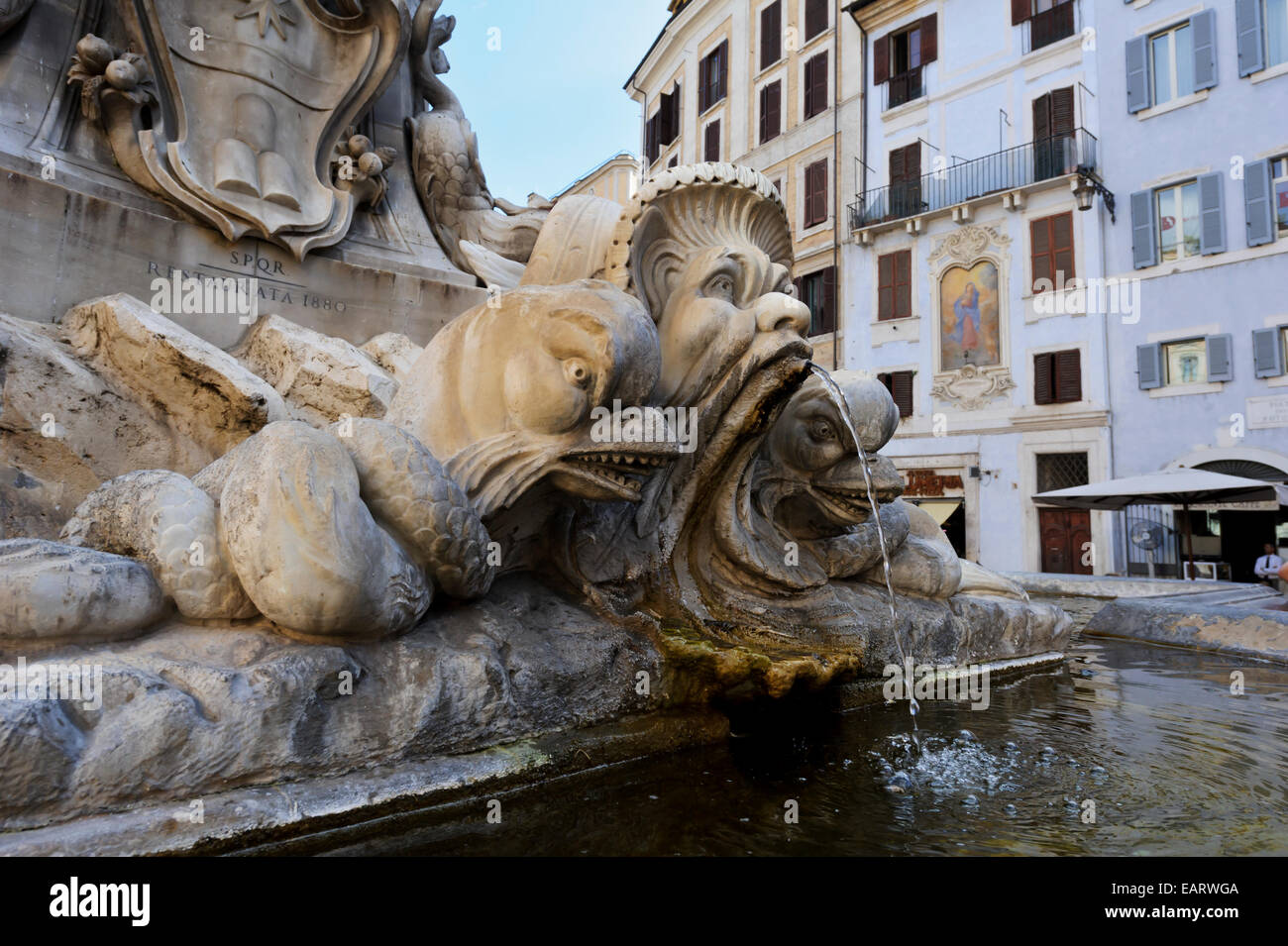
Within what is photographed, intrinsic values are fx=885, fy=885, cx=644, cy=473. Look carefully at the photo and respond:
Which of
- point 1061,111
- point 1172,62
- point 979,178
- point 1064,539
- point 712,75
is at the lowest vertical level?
point 1064,539

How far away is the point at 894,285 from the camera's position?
64.5 ft

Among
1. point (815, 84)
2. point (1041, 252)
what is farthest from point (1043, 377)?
point (815, 84)

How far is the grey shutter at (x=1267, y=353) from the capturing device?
566 inches

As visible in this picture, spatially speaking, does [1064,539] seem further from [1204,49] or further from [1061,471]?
[1204,49]

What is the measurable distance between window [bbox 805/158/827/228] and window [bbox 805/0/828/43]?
3.60m

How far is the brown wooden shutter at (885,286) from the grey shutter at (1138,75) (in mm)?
5205

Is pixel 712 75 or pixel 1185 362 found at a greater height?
pixel 712 75

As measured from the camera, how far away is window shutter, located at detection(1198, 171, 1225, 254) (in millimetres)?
15180

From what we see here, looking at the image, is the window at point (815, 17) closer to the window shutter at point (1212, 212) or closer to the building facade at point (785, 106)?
the building facade at point (785, 106)

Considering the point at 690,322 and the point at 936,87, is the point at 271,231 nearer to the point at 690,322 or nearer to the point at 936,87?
the point at 690,322

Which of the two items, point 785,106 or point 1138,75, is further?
point 785,106

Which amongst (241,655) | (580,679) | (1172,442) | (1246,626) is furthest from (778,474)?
(1172,442)

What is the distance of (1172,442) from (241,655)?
17031 millimetres

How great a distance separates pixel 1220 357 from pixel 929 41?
9.88 metres
